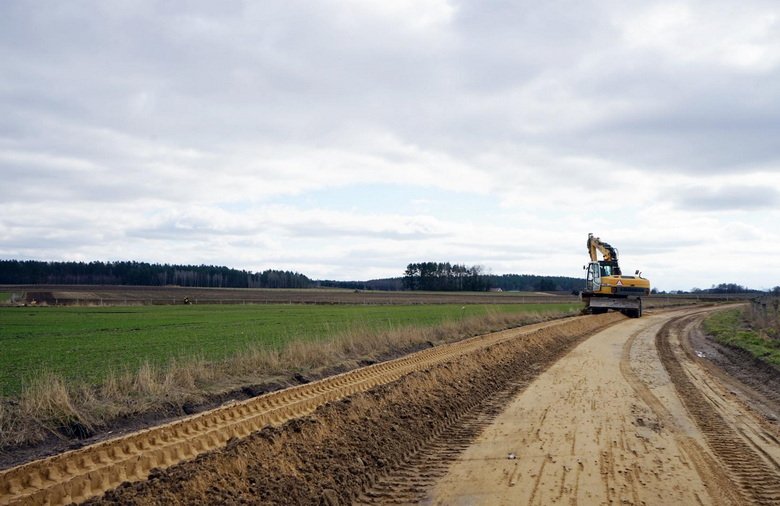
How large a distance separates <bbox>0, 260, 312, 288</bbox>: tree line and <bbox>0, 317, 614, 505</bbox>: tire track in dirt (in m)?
152

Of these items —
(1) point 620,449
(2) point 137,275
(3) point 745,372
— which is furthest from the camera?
(2) point 137,275

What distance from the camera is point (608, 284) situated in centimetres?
4262

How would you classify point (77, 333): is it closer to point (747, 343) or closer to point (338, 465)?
point (338, 465)

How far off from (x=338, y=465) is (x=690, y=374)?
43.2 feet

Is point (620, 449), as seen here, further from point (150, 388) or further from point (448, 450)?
point (150, 388)

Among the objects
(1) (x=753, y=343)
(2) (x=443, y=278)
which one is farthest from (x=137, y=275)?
(1) (x=753, y=343)

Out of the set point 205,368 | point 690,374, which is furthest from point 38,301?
point 690,374

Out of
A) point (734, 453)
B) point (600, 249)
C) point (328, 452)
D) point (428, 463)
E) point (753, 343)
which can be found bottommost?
point (428, 463)

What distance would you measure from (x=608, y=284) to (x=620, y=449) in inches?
1373

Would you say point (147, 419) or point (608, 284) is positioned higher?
point (608, 284)

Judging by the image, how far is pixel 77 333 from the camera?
33.2 meters

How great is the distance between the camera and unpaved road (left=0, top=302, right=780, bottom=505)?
7367 millimetres

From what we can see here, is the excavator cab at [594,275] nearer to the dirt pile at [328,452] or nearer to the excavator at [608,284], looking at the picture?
the excavator at [608,284]

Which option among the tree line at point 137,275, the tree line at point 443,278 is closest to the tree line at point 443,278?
the tree line at point 443,278
